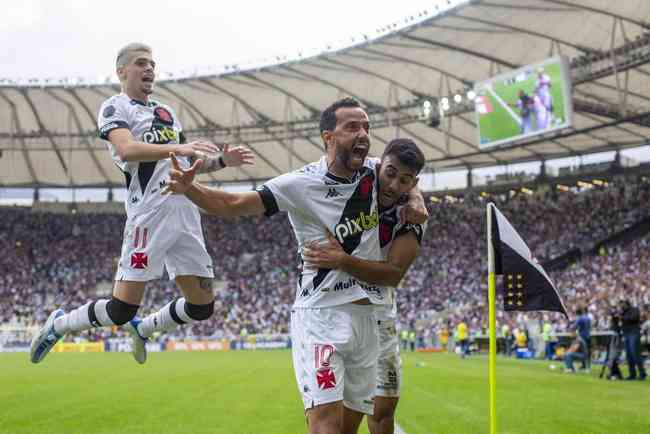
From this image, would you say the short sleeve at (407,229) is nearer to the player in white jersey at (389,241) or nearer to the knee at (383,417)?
the player in white jersey at (389,241)

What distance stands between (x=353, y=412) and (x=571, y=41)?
29.0m

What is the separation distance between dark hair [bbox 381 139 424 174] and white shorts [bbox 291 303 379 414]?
36.3 inches

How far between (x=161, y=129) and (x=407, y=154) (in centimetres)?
275

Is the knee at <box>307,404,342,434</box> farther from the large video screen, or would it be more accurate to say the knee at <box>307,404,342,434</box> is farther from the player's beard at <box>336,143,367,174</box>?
the large video screen

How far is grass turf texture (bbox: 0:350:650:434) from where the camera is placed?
8156 mm

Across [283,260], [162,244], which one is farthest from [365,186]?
[283,260]

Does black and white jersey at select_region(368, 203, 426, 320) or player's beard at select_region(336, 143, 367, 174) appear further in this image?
black and white jersey at select_region(368, 203, 426, 320)

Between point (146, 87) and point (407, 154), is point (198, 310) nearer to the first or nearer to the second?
point (146, 87)

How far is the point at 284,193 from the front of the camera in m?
4.32

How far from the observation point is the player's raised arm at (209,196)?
12.7 ft

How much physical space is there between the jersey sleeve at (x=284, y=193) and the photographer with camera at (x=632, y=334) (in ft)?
44.7

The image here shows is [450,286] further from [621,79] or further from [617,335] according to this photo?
[617,335]

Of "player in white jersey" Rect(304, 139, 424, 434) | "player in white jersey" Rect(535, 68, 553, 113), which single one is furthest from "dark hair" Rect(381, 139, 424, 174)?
"player in white jersey" Rect(535, 68, 553, 113)

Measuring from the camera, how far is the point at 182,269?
6.39 metres
